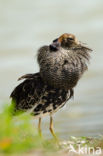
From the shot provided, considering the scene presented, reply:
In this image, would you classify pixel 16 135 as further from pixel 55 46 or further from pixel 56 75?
pixel 56 75

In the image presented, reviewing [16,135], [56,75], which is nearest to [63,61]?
[56,75]

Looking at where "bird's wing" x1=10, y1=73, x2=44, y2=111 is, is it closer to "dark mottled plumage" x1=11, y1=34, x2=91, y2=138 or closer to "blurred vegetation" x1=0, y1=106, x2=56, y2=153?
"dark mottled plumage" x1=11, y1=34, x2=91, y2=138

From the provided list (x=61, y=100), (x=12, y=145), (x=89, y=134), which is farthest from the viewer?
(x=89, y=134)

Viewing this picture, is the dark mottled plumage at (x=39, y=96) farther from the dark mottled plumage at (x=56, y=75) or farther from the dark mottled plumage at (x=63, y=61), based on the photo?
the dark mottled plumage at (x=63, y=61)

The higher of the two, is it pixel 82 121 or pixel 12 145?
pixel 12 145

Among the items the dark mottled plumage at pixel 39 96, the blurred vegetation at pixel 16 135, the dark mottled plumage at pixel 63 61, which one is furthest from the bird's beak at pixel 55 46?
the blurred vegetation at pixel 16 135

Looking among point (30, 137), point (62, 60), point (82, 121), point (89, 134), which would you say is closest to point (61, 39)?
point (62, 60)

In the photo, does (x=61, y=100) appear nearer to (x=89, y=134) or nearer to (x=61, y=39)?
(x=61, y=39)
